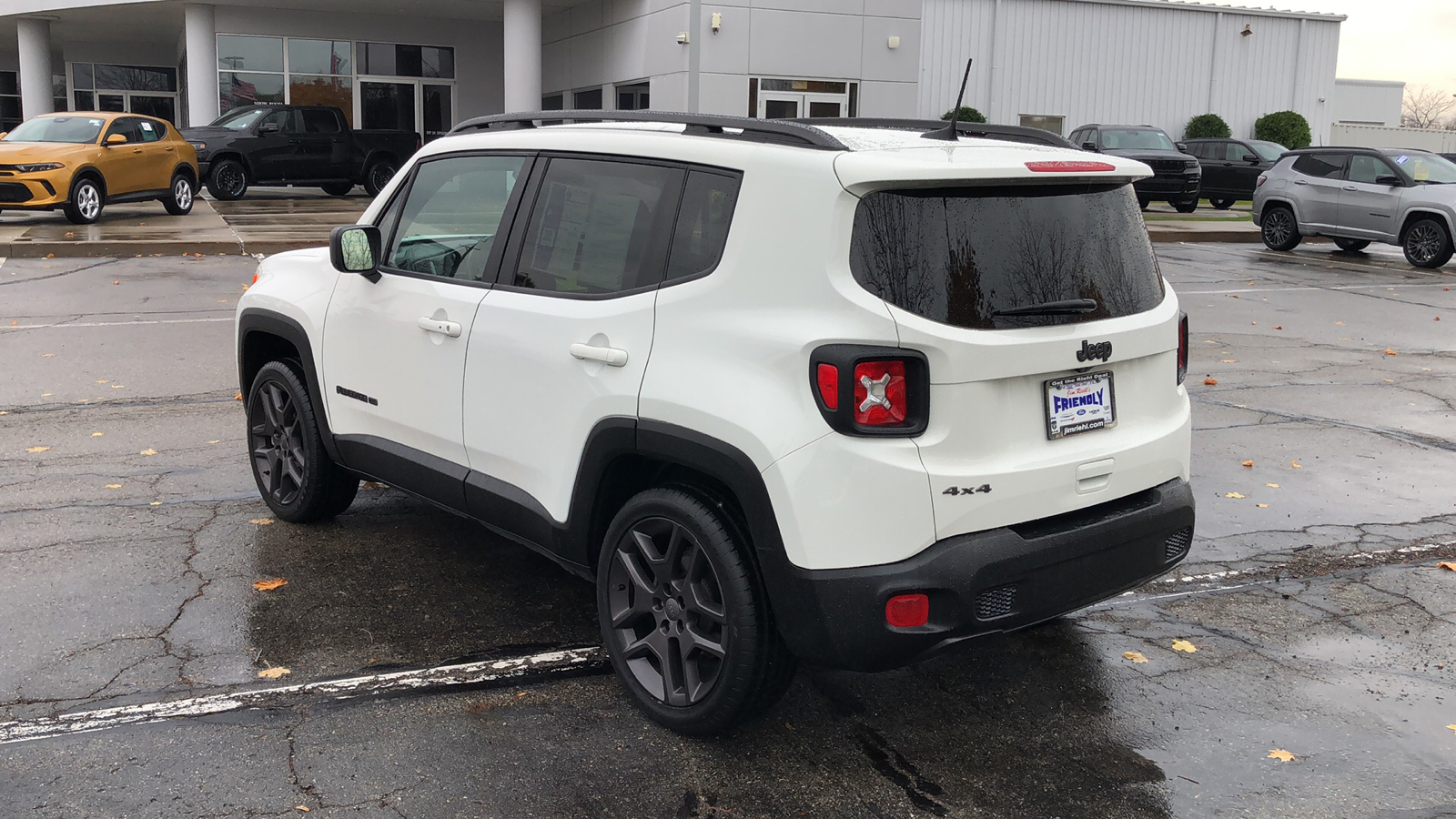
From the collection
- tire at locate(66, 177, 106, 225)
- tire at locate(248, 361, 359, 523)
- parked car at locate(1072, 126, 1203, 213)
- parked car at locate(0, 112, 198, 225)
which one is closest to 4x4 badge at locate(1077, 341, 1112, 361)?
tire at locate(248, 361, 359, 523)

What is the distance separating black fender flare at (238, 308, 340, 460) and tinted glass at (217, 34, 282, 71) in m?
28.5

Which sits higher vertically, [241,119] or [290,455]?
[241,119]

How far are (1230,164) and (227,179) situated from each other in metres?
23.7

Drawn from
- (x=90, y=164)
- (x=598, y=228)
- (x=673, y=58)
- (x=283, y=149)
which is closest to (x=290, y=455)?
(x=598, y=228)

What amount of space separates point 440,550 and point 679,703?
1.97m

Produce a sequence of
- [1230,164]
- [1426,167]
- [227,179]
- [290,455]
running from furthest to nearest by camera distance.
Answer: [1230,164], [227,179], [1426,167], [290,455]

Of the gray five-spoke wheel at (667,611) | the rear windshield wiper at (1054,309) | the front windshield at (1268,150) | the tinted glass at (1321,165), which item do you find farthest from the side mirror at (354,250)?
the front windshield at (1268,150)

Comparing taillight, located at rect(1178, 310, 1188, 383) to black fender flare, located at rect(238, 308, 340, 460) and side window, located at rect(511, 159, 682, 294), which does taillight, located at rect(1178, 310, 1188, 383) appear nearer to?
side window, located at rect(511, 159, 682, 294)

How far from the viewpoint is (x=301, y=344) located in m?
5.27

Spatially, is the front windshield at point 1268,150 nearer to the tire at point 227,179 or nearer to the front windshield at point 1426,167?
the front windshield at point 1426,167

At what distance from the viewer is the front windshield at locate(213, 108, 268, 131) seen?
2477 cm

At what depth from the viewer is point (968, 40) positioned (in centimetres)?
3850

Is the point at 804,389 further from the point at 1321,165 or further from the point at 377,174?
the point at 377,174

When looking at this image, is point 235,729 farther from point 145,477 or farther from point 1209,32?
point 1209,32
